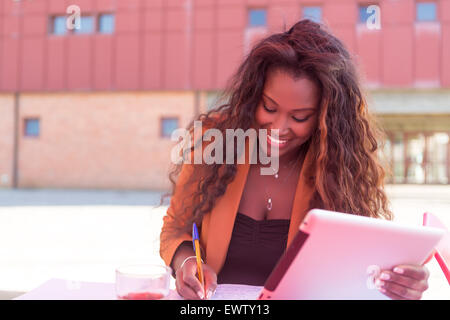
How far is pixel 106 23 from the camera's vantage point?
1559cm

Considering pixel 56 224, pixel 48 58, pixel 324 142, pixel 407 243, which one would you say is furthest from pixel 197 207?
pixel 48 58

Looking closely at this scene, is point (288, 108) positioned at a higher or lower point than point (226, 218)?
higher

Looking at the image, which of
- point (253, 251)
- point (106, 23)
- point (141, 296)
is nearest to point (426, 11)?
point (106, 23)

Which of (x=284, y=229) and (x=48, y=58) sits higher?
(x=48, y=58)

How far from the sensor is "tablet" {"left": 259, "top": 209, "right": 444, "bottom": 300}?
77cm

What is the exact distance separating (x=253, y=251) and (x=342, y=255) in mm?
690

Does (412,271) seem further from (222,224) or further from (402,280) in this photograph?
(222,224)

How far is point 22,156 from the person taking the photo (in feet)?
54.1

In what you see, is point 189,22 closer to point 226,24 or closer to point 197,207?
point 226,24

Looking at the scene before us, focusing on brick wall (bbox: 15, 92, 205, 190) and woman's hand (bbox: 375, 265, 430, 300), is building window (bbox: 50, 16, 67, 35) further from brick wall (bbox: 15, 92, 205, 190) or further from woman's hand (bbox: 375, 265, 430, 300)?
woman's hand (bbox: 375, 265, 430, 300)

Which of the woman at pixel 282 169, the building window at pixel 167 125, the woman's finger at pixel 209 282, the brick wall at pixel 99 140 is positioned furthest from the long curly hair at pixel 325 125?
the building window at pixel 167 125

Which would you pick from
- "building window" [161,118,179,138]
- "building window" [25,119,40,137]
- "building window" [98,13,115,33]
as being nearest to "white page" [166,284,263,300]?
"building window" [161,118,179,138]

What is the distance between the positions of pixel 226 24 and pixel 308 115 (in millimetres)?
14098

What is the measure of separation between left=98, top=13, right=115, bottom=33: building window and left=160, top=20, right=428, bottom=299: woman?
15083 mm
